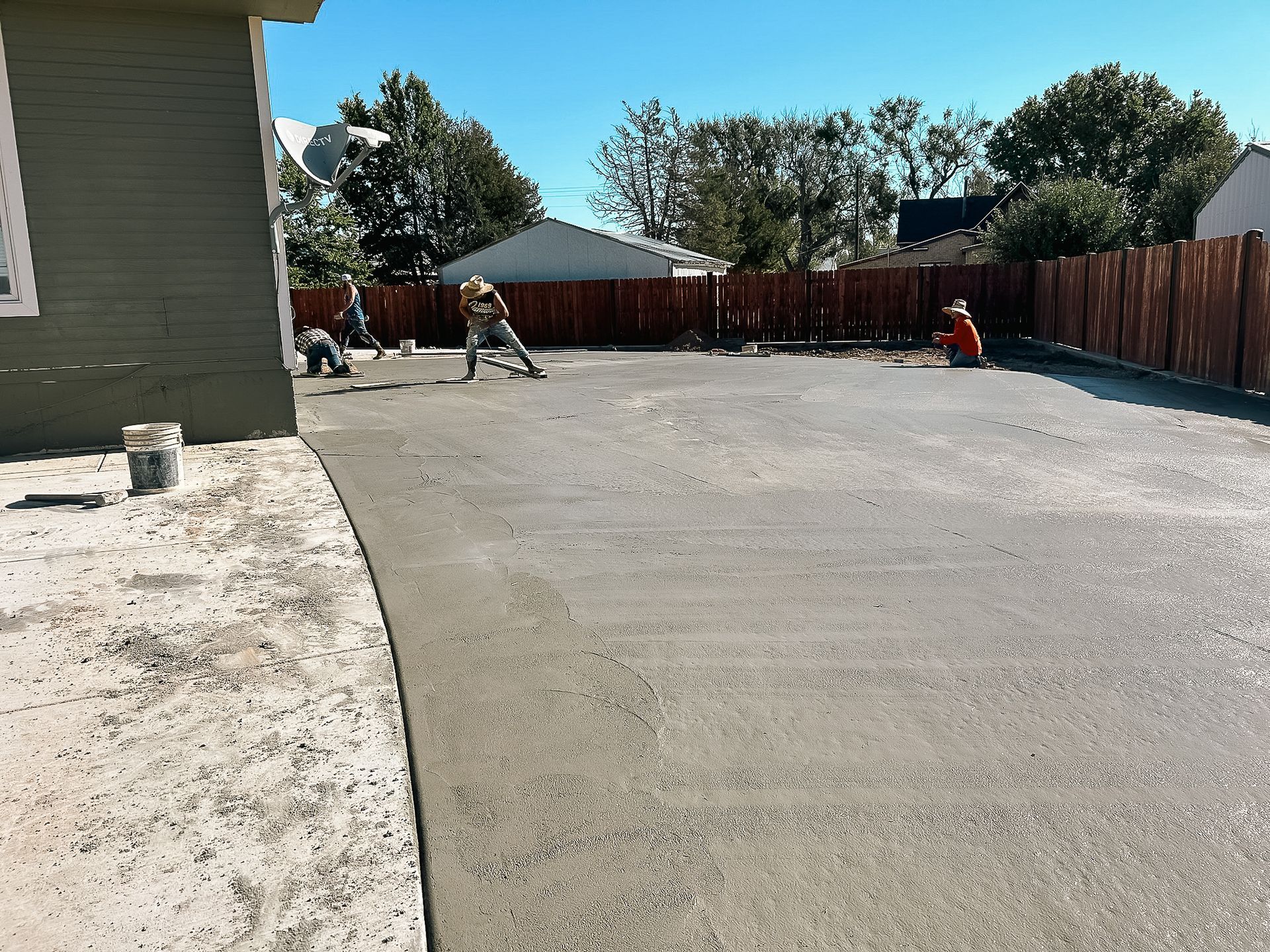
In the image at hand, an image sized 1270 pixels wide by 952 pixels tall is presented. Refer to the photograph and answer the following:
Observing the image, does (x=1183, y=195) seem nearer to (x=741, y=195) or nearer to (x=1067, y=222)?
(x=1067, y=222)

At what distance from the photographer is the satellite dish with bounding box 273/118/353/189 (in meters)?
9.47

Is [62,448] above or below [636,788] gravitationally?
above

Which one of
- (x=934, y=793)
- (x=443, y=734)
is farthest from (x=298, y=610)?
(x=934, y=793)

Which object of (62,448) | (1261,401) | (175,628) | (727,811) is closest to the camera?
(727,811)

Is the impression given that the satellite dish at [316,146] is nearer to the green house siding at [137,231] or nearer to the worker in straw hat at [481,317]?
the green house siding at [137,231]

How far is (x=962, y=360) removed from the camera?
16203mm

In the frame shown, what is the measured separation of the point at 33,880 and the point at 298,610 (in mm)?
2025

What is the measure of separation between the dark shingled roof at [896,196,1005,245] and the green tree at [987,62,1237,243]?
4.90m

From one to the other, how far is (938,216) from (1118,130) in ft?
38.0

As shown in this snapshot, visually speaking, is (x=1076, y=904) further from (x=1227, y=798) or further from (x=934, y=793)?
(x=1227, y=798)

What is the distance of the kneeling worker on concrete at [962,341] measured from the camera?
1596cm

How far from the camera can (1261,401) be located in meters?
10.8

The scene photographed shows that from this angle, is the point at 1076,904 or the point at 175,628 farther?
the point at 175,628

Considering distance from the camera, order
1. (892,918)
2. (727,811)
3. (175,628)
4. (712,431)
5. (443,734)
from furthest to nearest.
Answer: (712,431) < (175,628) < (443,734) < (727,811) < (892,918)
